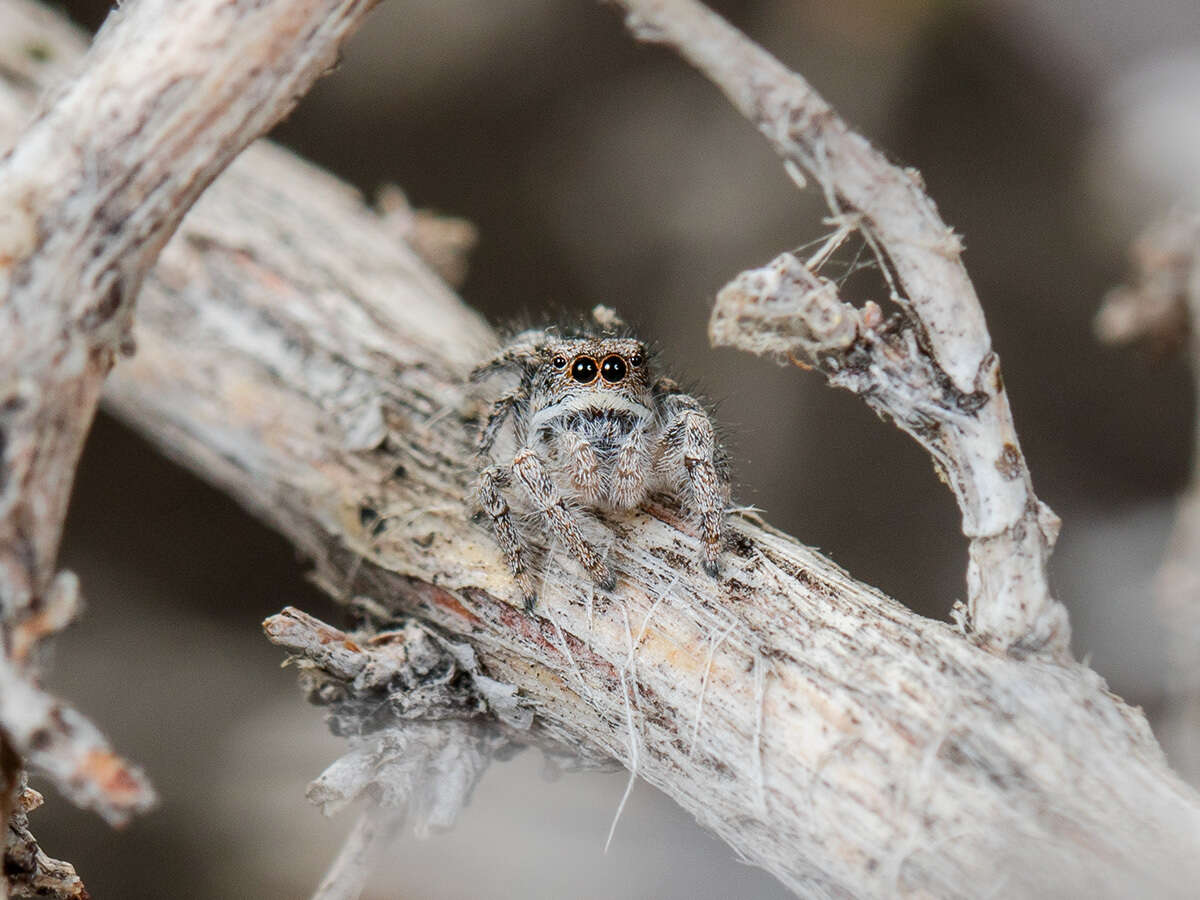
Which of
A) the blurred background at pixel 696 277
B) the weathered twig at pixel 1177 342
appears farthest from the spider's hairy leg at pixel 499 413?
the weathered twig at pixel 1177 342

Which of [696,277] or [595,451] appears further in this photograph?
[696,277]

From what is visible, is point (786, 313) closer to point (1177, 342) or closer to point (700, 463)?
point (700, 463)

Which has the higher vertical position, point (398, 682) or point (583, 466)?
point (583, 466)

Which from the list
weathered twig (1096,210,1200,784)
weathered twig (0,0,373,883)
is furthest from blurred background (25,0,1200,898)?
weathered twig (0,0,373,883)

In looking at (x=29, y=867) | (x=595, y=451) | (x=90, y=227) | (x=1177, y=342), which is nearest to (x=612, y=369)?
(x=595, y=451)

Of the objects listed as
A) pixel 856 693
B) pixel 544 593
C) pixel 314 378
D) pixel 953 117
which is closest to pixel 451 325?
pixel 314 378

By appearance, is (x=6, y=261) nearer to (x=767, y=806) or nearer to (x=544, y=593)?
(x=544, y=593)

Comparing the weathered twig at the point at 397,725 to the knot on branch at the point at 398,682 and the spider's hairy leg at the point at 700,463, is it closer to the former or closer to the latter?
the knot on branch at the point at 398,682
